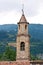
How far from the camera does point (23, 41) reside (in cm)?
4594

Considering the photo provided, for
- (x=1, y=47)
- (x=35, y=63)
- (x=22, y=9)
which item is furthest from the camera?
(x=1, y=47)

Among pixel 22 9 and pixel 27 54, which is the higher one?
pixel 22 9

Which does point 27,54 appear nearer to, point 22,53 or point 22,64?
point 22,53

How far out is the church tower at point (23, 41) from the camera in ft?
149

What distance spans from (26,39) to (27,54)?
175 cm

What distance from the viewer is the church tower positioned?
4533 centimetres

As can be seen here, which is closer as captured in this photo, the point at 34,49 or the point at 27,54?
the point at 27,54

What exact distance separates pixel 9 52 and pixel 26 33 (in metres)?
41.0

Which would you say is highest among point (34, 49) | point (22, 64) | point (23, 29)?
point (23, 29)

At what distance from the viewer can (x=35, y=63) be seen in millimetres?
39906

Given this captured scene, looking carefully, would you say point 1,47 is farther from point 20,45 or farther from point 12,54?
point 20,45

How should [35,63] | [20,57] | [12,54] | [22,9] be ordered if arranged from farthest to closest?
[12,54] → [22,9] → [20,57] → [35,63]

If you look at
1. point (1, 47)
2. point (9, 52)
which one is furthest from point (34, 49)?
point (9, 52)

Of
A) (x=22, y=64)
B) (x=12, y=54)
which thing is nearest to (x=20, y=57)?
(x=22, y=64)
